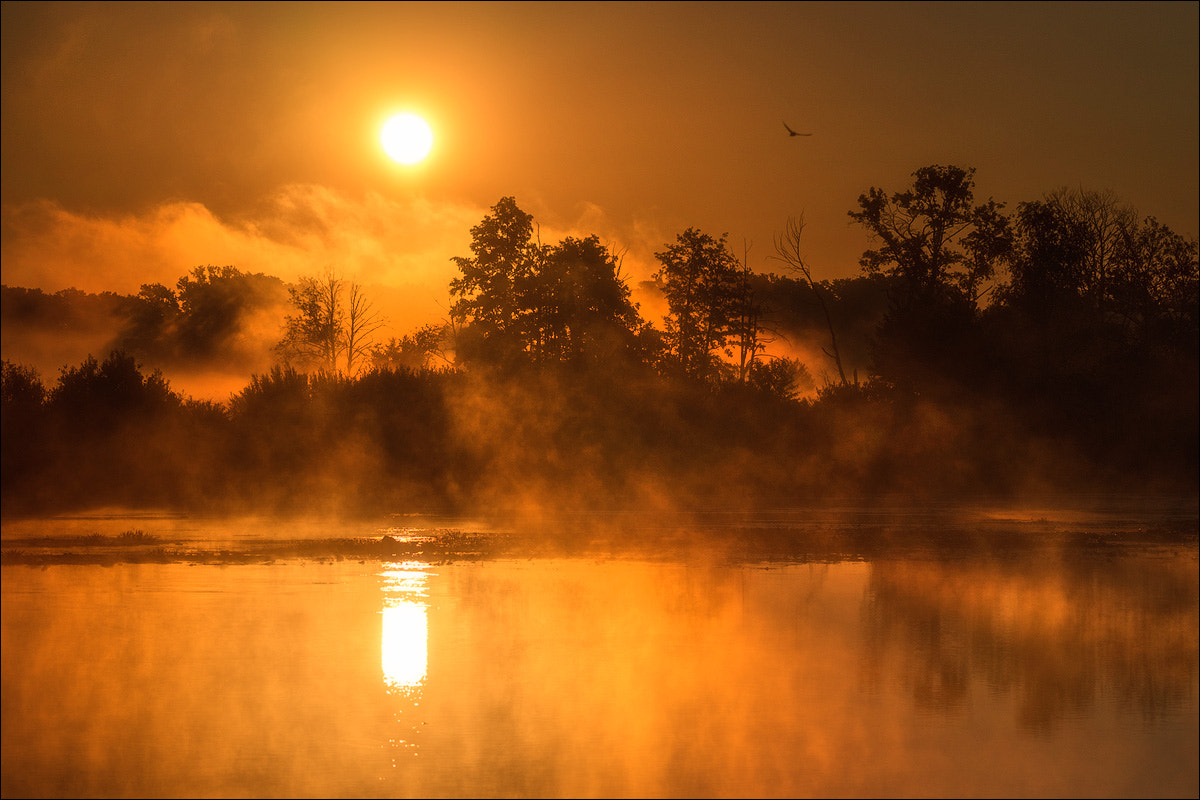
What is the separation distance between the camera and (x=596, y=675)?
39.9ft

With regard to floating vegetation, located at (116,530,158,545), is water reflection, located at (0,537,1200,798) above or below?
above

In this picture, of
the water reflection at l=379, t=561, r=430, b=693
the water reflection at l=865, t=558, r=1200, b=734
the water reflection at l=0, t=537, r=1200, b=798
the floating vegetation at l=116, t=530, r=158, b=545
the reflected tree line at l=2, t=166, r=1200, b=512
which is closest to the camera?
the water reflection at l=0, t=537, r=1200, b=798

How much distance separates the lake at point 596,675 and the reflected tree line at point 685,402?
20.0 meters

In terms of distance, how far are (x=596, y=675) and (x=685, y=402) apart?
137 feet

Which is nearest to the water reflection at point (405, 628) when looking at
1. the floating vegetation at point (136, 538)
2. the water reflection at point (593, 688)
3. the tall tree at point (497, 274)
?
the water reflection at point (593, 688)

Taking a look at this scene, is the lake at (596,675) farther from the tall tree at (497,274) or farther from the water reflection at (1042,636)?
the tall tree at (497,274)

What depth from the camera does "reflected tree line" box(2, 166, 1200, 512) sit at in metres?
44.8

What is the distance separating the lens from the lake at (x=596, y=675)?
9.08 meters

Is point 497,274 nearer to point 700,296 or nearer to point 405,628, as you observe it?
point 700,296

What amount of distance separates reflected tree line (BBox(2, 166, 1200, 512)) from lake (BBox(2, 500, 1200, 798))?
20.0 meters

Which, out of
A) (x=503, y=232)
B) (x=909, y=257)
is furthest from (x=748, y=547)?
(x=503, y=232)

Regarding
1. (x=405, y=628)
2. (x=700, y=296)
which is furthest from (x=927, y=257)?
(x=405, y=628)

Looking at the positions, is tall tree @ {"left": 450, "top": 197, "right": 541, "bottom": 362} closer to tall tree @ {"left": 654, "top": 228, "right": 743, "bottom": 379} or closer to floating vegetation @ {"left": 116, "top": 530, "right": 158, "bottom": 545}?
tall tree @ {"left": 654, "top": 228, "right": 743, "bottom": 379}

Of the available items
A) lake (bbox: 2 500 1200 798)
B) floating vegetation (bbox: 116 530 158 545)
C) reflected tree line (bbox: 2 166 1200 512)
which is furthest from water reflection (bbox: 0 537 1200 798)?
reflected tree line (bbox: 2 166 1200 512)
